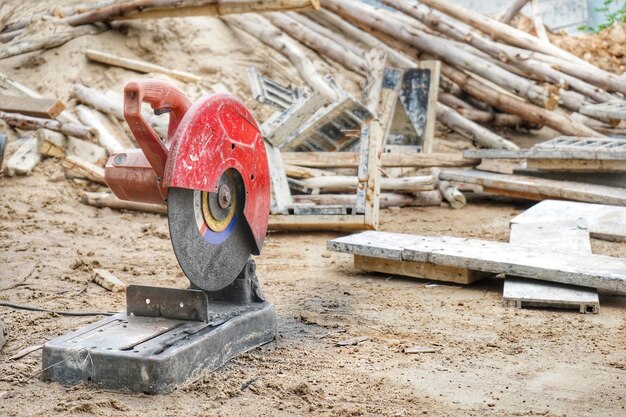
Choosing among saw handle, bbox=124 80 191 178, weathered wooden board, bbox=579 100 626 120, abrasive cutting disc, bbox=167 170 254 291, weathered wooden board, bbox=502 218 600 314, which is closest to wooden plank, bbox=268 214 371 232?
weathered wooden board, bbox=502 218 600 314

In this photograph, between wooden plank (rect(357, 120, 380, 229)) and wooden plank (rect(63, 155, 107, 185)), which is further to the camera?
wooden plank (rect(63, 155, 107, 185))

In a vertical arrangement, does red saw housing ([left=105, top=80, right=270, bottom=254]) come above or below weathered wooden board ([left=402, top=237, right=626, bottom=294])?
above

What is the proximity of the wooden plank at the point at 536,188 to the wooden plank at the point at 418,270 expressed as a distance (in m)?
2.96

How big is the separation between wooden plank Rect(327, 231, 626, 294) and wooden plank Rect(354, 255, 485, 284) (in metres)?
0.11

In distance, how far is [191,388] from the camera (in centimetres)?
453

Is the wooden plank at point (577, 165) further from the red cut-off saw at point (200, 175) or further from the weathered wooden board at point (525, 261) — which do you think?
the red cut-off saw at point (200, 175)

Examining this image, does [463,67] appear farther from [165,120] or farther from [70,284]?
[70,284]

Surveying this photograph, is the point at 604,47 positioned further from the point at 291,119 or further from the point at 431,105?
the point at 291,119

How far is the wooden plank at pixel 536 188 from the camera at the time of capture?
9.55 metres

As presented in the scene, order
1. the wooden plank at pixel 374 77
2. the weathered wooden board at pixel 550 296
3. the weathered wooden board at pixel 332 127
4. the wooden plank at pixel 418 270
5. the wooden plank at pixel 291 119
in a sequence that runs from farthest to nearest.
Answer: the wooden plank at pixel 374 77 < the weathered wooden board at pixel 332 127 < the wooden plank at pixel 291 119 < the wooden plank at pixel 418 270 < the weathered wooden board at pixel 550 296

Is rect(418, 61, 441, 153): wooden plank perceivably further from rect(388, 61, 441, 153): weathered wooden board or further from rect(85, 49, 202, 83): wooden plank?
rect(85, 49, 202, 83): wooden plank

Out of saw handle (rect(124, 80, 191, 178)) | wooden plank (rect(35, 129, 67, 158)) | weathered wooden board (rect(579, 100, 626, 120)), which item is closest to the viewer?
saw handle (rect(124, 80, 191, 178))

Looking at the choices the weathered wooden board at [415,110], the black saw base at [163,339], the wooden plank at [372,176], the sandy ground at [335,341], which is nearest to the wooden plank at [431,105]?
the weathered wooden board at [415,110]

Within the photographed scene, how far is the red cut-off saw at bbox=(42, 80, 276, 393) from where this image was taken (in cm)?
450
